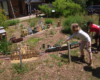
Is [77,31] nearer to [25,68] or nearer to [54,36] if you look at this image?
[25,68]

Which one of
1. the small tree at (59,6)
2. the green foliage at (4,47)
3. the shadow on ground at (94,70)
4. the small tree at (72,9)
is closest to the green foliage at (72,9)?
the small tree at (72,9)

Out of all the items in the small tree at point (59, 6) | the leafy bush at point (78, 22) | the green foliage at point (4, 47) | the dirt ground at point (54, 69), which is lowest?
the dirt ground at point (54, 69)

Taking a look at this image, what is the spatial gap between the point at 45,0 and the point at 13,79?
75.6 ft

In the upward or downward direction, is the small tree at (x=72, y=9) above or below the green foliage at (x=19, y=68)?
above

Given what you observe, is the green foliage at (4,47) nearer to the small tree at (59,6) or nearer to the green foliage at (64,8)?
the green foliage at (64,8)

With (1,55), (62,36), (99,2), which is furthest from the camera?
(99,2)

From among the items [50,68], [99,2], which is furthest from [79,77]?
[99,2]

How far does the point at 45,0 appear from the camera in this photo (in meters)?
24.6

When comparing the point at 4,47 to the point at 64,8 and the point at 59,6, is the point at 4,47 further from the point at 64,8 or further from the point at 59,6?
the point at 64,8

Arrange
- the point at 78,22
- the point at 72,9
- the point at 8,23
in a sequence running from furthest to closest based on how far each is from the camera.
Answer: the point at 72,9 < the point at 8,23 < the point at 78,22

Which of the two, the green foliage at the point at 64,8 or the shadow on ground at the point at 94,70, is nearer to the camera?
the shadow on ground at the point at 94,70

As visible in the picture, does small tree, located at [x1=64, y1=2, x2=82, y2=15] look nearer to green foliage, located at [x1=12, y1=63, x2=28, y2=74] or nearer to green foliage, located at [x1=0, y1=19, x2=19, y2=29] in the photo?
green foliage, located at [x1=0, y1=19, x2=19, y2=29]

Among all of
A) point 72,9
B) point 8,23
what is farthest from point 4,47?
point 72,9

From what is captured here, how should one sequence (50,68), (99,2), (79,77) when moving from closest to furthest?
(79,77) < (50,68) < (99,2)
